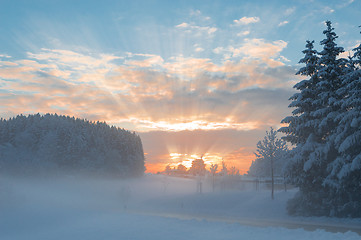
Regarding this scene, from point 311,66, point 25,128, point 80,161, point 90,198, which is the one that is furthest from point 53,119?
point 311,66

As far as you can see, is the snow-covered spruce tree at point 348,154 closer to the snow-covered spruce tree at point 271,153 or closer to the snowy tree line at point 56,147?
the snow-covered spruce tree at point 271,153

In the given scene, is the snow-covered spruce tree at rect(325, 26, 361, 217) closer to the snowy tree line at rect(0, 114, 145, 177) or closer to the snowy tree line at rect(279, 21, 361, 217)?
the snowy tree line at rect(279, 21, 361, 217)

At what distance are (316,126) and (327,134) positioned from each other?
1.93 meters

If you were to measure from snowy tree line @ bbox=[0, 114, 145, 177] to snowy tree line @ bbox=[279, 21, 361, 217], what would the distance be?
74488 mm

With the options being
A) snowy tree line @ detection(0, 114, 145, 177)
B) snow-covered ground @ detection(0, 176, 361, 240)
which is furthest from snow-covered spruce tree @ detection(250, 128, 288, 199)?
snowy tree line @ detection(0, 114, 145, 177)

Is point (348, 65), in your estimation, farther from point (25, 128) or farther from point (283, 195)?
point (25, 128)

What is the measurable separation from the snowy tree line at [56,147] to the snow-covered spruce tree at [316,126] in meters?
75.2

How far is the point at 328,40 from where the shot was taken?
92.1ft

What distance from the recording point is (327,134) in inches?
1112

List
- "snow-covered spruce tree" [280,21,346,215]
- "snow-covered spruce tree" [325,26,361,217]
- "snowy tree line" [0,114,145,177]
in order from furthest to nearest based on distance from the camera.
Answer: "snowy tree line" [0,114,145,177] → "snow-covered spruce tree" [280,21,346,215] → "snow-covered spruce tree" [325,26,361,217]

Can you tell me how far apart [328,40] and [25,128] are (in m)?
89.9

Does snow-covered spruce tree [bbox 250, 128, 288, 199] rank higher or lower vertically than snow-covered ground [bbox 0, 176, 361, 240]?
higher

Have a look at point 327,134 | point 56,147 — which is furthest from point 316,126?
point 56,147

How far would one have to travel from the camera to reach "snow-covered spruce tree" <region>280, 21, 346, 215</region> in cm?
2648
